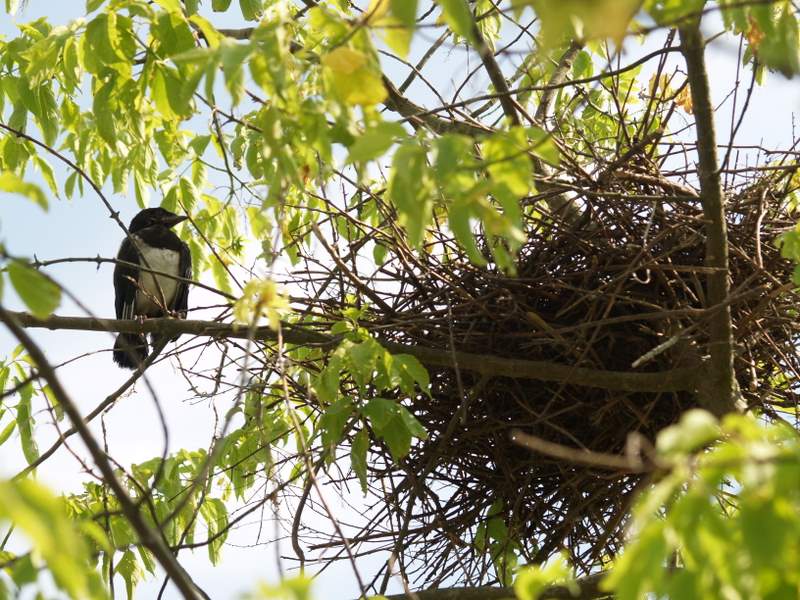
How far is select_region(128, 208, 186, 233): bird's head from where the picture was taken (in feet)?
17.9

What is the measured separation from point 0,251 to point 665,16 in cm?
102

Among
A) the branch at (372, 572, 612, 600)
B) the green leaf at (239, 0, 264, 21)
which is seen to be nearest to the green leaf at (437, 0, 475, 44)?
the branch at (372, 572, 612, 600)

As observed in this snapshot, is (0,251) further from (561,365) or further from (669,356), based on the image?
(669,356)

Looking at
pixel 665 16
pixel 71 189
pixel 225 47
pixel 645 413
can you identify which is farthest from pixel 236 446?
pixel 665 16

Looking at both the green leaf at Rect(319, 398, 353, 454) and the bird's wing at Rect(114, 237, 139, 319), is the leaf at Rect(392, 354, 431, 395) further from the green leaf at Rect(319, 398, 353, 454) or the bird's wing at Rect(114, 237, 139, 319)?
the bird's wing at Rect(114, 237, 139, 319)

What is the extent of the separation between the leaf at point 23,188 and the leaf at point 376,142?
0.43 meters

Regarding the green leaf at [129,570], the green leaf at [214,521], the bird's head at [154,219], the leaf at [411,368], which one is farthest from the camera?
the bird's head at [154,219]

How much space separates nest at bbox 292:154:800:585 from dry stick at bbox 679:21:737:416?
0.07 m

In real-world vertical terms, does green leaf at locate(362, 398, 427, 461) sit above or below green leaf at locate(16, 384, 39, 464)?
below

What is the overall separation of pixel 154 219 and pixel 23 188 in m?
4.16

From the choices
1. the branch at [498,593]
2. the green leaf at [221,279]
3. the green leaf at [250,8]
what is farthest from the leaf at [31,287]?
the green leaf at [221,279]

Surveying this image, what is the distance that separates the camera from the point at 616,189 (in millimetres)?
2828

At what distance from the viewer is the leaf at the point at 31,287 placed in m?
1.50

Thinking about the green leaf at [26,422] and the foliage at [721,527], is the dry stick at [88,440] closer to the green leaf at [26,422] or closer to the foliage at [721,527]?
the foliage at [721,527]
